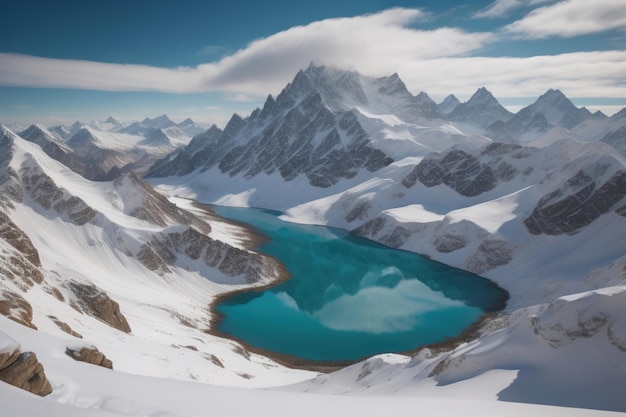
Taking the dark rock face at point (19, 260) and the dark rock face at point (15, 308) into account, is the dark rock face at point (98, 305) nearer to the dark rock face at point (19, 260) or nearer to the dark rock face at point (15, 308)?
the dark rock face at point (19, 260)

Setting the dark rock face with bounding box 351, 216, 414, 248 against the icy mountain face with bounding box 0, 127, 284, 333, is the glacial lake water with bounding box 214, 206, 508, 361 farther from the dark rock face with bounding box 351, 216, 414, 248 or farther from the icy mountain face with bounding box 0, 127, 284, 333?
the icy mountain face with bounding box 0, 127, 284, 333

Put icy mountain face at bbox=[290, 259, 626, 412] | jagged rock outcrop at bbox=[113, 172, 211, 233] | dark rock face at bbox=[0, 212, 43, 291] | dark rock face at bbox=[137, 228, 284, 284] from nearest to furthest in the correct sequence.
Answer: icy mountain face at bbox=[290, 259, 626, 412] → dark rock face at bbox=[0, 212, 43, 291] → dark rock face at bbox=[137, 228, 284, 284] → jagged rock outcrop at bbox=[113, 172, 211, 233]

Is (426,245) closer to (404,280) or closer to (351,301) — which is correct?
(404,280)

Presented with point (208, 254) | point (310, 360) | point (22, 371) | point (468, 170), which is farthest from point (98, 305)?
point (468, 170)

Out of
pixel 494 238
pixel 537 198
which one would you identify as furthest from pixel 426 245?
pixel 537 198

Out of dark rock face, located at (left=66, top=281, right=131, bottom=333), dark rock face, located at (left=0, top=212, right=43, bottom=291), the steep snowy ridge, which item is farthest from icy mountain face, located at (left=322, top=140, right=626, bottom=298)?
dark rock face, located at (left=0, top=212, right=43, bottom=291)

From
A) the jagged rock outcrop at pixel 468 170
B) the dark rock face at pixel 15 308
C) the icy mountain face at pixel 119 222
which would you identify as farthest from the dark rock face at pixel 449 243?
the dark rock face at pixel 15 308
